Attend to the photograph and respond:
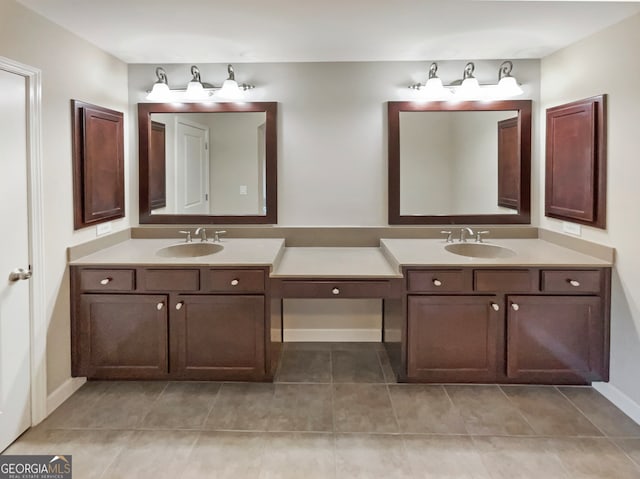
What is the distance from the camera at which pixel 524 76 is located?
3.52 m

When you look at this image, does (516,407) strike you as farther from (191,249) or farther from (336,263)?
(191,249)

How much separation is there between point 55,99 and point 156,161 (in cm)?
102

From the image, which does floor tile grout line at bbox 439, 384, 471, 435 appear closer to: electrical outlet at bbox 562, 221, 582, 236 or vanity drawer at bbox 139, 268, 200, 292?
electrical outlet at bbox 562, 221, 582, 236

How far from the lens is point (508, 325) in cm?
287

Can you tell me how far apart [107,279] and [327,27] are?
195cm

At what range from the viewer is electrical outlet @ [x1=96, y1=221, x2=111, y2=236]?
10.5 feet

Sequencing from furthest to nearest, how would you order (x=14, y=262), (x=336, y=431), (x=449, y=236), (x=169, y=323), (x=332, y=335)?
(x=332, y=335) → (x=449, y=236) → (x=169, y=323) → (x=336, y=431) → (x=14, y=262)

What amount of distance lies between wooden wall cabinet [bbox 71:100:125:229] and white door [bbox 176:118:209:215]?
0.40m

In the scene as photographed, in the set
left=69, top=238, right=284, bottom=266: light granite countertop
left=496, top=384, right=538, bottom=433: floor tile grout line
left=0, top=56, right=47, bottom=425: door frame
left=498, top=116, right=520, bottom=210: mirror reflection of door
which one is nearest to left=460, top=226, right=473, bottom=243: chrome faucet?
left=498, top=116, right=520, bottom=210: mirror reflection of door

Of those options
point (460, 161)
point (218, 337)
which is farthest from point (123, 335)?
point (460, 161)

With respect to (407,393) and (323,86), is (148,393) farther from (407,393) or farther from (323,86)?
(323,86)

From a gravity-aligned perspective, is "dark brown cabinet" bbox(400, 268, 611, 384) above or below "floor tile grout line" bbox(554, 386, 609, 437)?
above

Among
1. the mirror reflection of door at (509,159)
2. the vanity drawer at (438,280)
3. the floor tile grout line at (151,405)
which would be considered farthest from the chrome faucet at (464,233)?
the floor tile grout line at (151,405)

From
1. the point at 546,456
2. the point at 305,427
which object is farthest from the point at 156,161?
the point at 546,456
